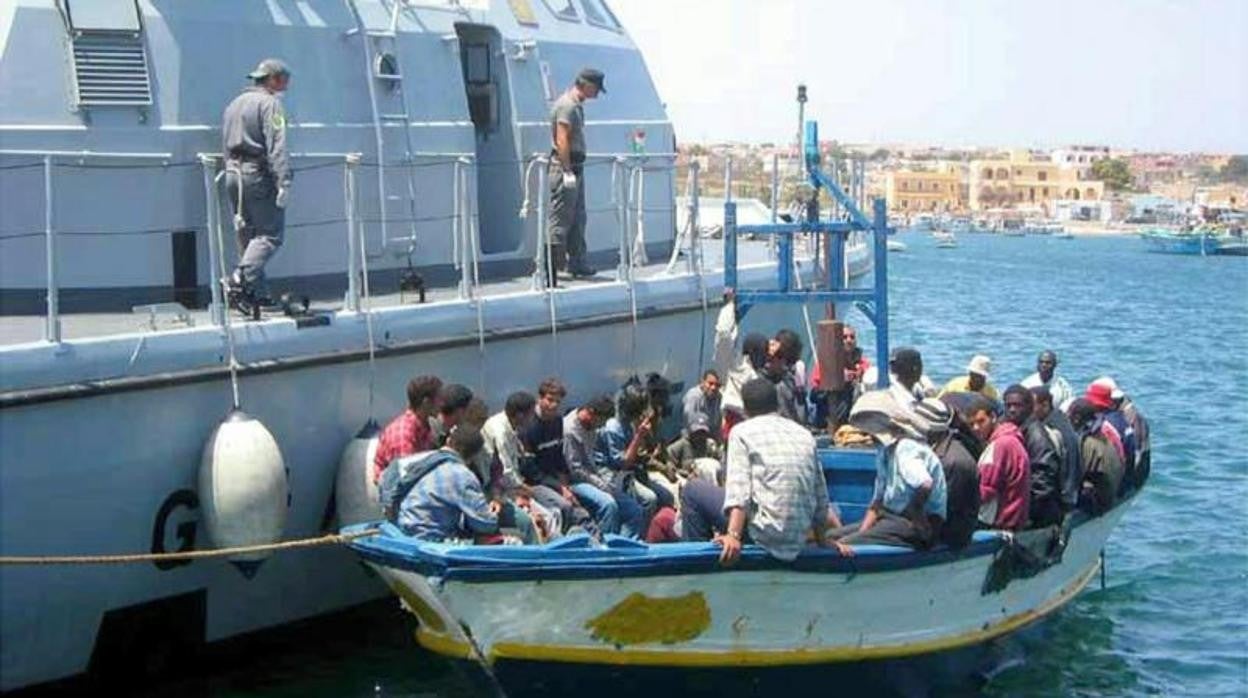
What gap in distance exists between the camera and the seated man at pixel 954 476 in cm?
960

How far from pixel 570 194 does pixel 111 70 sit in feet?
12.0

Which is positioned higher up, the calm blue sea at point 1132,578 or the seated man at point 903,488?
the seated man at point 903,488

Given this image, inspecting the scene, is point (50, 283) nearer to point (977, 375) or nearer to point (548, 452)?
point (548, 452)

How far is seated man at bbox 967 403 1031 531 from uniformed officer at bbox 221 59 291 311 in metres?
4.30

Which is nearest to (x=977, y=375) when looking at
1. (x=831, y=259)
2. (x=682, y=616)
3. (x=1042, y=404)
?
(x=1042, y=404)

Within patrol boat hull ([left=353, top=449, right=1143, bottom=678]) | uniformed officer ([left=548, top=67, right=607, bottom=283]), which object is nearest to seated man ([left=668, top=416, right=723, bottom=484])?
uniformed officer ([left=548, top=67, right=607, bottom=283])

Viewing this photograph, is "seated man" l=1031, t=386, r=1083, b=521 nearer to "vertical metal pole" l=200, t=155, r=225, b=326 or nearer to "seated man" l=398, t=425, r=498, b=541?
"seated man" l=398, t=425, r=498, b=541

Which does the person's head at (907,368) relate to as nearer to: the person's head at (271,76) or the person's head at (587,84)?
the person's head at (587,84)

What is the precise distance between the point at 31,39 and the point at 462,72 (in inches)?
142

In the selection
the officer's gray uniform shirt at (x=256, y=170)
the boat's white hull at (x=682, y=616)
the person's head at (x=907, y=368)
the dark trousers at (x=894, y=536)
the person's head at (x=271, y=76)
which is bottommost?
the boat's white hull at (x=682, y=616)

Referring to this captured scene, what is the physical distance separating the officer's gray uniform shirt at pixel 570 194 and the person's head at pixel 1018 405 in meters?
3.67

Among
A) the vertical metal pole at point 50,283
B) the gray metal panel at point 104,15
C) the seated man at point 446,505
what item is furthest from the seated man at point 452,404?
the gray metal panel at point 104,15

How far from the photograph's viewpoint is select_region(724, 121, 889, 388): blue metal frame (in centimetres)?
1352

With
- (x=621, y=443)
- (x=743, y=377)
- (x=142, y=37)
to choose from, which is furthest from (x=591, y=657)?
(x=142, y=37)
